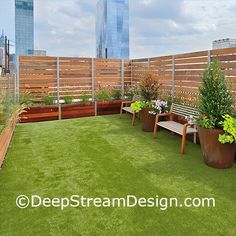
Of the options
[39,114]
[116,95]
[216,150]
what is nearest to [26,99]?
[39,114]

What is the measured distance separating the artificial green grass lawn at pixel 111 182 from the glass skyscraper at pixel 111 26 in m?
61.1

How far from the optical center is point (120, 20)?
66750 millimetres

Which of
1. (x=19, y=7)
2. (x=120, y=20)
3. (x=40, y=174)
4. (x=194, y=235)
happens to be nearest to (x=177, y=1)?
(x=40, y=174)

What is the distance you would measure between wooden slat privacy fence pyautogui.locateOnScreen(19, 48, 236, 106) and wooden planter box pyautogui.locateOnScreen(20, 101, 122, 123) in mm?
Answer: 642

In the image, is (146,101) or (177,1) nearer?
(146,101)

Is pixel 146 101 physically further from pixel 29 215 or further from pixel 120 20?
pixel 120 20

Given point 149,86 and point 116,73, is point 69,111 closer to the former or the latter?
point 116,73

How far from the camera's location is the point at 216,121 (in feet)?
11.6

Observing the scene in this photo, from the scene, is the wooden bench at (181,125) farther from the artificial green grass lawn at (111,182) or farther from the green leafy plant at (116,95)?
the green leafy plant at (116,95)

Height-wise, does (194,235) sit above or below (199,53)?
below

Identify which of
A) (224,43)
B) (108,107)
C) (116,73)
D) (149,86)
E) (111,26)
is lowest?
(108,107)

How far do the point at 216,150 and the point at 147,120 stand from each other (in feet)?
7.26

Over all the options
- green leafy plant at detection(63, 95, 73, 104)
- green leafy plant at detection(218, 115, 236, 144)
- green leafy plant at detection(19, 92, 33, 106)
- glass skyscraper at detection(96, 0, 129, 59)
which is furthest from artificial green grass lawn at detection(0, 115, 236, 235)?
glass skyscraper at detection(96, 0, 129, 59)

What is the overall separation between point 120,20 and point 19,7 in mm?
53466
